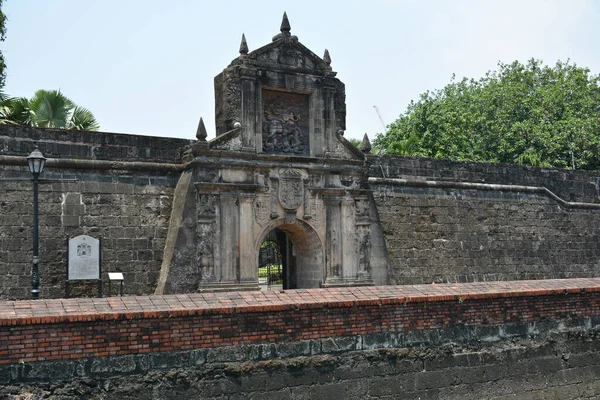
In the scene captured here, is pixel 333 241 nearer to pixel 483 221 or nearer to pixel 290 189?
pixel 290 189

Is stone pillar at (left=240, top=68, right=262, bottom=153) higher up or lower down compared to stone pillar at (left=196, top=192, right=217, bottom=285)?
higher up

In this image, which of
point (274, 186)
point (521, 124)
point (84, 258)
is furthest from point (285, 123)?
point (521, 124)

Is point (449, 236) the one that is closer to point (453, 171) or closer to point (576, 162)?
point (453, 171)

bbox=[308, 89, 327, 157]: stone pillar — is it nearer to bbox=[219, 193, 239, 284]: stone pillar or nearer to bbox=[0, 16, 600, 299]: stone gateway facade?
bbox=[0, 16, 600, 299]: stone gateway facade

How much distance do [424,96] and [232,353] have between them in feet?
97.7

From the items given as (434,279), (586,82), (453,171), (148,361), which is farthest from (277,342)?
(586,82)

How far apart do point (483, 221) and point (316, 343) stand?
42.3ft

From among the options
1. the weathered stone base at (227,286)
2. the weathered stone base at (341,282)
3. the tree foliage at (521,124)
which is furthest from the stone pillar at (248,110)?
the tree foliage at (521,124)

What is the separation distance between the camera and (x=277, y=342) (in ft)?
22.7

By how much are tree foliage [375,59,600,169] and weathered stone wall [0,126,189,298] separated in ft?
56.1

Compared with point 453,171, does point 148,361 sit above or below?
below

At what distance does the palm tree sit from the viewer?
767 inches

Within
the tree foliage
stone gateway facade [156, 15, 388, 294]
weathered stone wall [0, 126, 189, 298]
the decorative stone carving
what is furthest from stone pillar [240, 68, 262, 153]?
the tree foliage

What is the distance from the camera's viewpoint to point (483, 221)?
19078 mm
